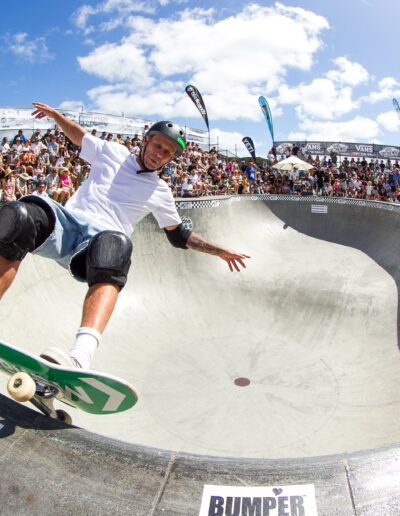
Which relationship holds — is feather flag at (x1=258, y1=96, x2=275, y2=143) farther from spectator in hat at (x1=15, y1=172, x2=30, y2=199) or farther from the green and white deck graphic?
the green and white deck graphic

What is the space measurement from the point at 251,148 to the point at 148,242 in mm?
19519

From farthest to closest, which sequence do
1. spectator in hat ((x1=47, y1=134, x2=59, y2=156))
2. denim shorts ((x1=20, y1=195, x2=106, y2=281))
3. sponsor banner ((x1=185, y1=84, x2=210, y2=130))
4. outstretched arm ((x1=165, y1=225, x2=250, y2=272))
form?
1. sponsor banner ((x1=185, y1=84, x2=210, y2=130))
2. spectator in hat ((x1=47, y1=134, x2=59, y2=156))
3. outstretched arm ((x1=165, y1=225, x2=250, y2=272))
4. denim shorts ((x1=20, y1=195, x2=106, y2=281))

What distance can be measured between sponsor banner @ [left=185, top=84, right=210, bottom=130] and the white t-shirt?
23.2 m

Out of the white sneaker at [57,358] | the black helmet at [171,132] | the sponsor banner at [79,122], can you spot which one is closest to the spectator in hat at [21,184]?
the sponsor banner at [79,122]

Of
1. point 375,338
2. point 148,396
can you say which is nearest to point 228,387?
point 148,396

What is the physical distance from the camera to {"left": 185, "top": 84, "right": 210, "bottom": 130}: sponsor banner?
2463cm

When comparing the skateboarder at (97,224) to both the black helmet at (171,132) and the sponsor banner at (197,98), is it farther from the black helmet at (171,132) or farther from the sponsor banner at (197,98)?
the sponsor banner at (197,98)

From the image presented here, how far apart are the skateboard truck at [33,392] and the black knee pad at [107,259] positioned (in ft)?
2.31

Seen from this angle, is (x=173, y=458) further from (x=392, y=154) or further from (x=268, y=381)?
(x=392, y=154)

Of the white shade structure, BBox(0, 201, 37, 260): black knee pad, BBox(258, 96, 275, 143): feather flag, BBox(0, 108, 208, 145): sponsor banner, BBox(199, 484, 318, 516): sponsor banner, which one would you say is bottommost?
BBox(199, 484, 318, 516): sponsor banner

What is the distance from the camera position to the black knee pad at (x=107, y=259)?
2357mm

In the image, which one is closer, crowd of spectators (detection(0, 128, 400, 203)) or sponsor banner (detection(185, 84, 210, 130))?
crowd of spectators (detection(0, 128, 400, 203))

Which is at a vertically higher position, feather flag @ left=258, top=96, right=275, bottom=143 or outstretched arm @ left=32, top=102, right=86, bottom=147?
feather flag @ left=258, top=96, right=275, bottom=143

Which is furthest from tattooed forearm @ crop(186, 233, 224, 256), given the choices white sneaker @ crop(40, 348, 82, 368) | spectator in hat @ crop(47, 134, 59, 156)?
spectator in hat @ crop(47, 134, 59, 156)
